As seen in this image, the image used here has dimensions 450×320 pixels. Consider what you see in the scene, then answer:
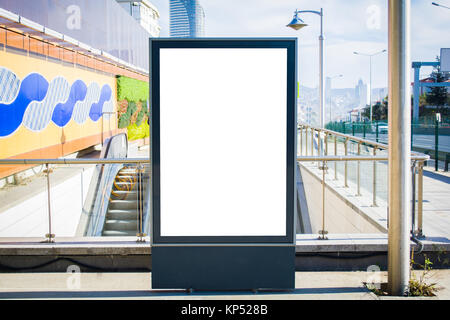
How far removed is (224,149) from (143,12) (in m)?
48.3

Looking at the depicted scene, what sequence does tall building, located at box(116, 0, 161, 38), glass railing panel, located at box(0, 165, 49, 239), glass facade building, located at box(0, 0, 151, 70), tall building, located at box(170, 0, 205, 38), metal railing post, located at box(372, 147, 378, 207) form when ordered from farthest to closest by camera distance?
1. tall building, located at box(116, 0, 161, 38)
2. glass facade building, located at box(0, 0, 151, 70)
3. tall building, located at box(170, 0, 205, 38)
4. metal railing post, located at box(372, 147, 378, 207)
5. glass railing panel, located at box(0, 165, 49, 239)

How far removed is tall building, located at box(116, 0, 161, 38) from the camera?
147 ft

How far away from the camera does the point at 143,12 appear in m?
49.0

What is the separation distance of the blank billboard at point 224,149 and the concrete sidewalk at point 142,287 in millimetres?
557

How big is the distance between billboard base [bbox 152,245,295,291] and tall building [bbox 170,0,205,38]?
444 cm

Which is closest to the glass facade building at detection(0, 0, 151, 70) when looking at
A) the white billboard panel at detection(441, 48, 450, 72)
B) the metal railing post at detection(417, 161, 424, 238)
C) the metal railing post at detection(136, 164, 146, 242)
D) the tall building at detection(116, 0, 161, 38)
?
the metal railing post at detection(136, 164, 146, 242)

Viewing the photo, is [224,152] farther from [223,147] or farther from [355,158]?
[355,158]

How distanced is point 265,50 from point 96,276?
2.79m

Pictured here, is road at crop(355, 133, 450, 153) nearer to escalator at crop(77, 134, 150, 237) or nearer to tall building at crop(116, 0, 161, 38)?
escalator at crop(77, 134, 150, 237)

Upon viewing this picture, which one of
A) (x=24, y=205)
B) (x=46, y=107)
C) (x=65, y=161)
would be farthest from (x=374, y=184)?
(x=46, y=107)

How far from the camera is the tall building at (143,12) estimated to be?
147 feet

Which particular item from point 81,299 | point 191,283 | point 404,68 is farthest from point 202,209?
point 404,68

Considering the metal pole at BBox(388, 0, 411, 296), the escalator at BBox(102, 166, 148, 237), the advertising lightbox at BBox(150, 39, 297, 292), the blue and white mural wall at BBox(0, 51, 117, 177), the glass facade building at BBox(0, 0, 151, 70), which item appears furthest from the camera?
the glass facade building at BBox(0, 0, 151, 70)

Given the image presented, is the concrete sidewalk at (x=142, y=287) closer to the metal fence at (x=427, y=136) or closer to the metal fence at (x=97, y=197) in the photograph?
the metal fence at (x=97, y=197)
